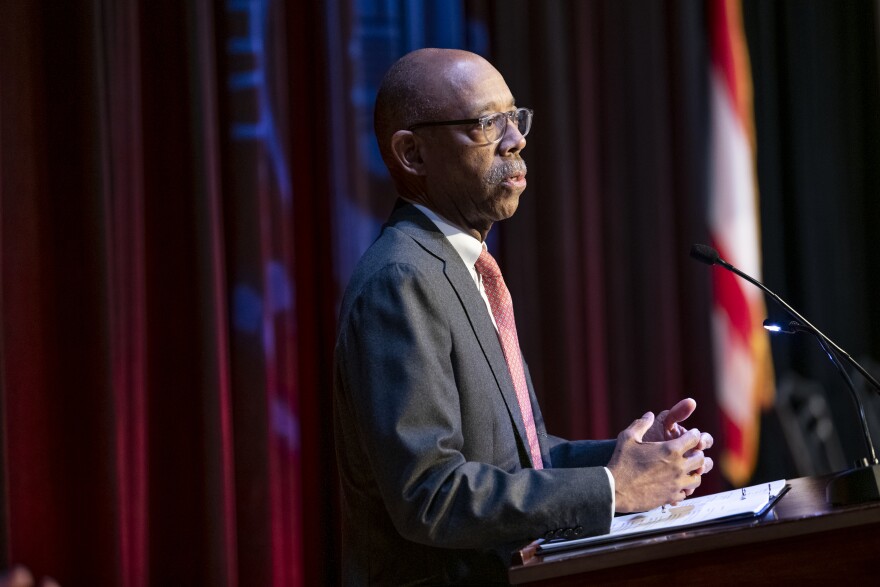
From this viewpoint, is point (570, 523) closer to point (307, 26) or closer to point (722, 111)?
point (307, 26)

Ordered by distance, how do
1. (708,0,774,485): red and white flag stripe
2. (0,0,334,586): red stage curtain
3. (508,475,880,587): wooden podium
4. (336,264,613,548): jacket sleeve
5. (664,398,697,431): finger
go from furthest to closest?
1. (708,0,774,485): red and white flag stripe
2. (0,0,334,586): red stage curtain
3. (664,398,697,431): finger
4. (336,264,613,548): jacket sleeve
5. (508,475,880,587): wooden podium

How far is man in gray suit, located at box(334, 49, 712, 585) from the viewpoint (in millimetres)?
1264

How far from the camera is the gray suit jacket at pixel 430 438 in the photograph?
1256 mm

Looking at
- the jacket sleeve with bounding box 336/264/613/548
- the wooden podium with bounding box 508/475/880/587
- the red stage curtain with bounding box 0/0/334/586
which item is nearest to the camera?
the wooden podium with bounding box 508/475/880/587

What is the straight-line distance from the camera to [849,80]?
141 inches

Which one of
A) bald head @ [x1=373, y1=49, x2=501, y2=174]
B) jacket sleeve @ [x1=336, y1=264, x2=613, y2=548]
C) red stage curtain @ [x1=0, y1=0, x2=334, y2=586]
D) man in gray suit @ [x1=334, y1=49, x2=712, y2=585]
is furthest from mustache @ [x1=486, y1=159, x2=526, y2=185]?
red stage curtain @ [x1=0, y1=0, x2=334, y2=586]

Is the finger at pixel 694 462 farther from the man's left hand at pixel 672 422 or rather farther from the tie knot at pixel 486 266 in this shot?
the tie knot at pixel 486 266

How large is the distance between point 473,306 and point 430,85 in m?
0.41

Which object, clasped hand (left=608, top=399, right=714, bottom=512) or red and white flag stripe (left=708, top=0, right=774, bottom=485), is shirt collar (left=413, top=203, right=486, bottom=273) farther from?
red and white flag stripe (left=708, top=0, right=774, bottom=485)

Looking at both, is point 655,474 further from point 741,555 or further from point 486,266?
point 486,266

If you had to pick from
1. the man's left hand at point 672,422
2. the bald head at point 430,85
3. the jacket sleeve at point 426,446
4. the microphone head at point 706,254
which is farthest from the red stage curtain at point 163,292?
the microphone head at point 706,254

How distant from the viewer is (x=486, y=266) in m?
1.68

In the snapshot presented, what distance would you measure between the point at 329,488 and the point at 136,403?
594 mm

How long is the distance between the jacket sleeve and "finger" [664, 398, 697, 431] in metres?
0.28
